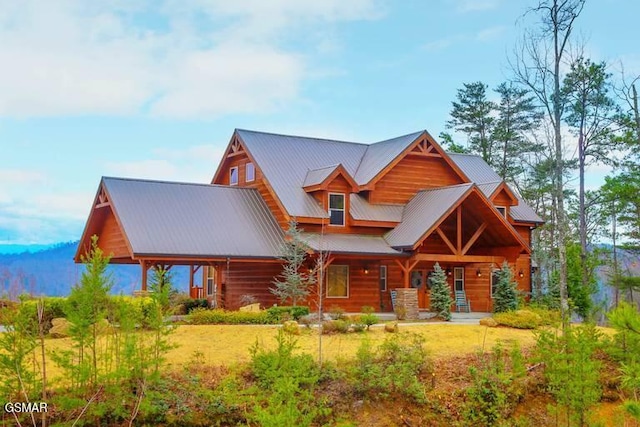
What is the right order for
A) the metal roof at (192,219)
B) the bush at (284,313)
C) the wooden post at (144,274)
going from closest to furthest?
the bush at (284,313) → the wooden post at (144,274) → the metal roof at (192,219)

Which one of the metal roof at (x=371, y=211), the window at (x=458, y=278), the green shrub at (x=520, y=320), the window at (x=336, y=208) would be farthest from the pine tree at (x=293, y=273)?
the window at (x=458, y=278)

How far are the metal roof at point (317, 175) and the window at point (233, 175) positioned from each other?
382cm

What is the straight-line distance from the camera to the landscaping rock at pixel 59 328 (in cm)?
1756

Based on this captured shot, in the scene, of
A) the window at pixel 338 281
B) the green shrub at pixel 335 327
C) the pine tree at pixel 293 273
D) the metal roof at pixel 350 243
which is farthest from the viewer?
the window at pixel 338 281

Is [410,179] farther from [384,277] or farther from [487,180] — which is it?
[487,180]

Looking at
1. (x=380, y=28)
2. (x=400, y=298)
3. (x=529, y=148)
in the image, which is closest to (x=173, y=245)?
(x=400, y=298)

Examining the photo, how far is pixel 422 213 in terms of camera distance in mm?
27828

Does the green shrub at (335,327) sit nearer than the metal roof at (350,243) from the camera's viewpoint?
Yes

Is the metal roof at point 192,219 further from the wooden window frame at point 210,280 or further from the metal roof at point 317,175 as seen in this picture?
the wooden window frame at point 210,280

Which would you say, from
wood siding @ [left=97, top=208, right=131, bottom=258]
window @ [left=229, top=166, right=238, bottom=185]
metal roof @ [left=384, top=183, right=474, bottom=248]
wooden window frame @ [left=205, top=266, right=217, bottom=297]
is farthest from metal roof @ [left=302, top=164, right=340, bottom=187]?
wood siding @ [left=97, top=208, right=131, bottom=258]

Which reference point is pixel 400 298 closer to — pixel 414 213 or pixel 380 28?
pixel 414 213

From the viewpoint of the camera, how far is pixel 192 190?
2798cm

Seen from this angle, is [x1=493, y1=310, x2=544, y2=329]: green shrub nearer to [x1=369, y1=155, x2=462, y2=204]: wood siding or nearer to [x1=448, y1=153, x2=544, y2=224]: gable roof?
[x1=369, y1=155, x2=462, y2=204]: wood siding

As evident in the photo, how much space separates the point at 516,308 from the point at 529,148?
26.3 metres
